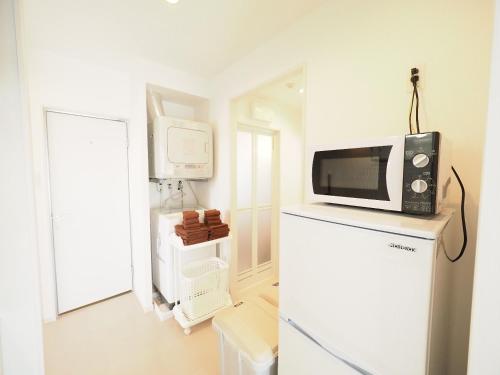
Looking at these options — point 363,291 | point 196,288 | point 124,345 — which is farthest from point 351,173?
point 124,345

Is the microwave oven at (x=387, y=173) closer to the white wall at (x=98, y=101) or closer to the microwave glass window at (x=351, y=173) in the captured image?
the microwave glass window at (x=351, y=173)

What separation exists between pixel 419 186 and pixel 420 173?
0.14 feet

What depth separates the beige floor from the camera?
1.57 m

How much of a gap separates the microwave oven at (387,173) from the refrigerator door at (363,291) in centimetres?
21

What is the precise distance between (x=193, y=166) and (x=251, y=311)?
1507 mm

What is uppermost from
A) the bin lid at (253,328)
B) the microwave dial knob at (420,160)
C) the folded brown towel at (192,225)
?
the microwave dial knob at (420,160)

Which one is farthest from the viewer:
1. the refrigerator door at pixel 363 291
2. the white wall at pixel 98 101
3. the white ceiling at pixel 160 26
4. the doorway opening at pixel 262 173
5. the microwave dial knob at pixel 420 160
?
the doorway opening at pixel 262 173

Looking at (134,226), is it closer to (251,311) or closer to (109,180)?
(109,180)

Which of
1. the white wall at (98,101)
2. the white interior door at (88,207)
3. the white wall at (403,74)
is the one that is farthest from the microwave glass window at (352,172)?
the white interior door at (88,207)

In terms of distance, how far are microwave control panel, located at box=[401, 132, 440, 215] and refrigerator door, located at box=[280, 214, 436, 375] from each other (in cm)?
19

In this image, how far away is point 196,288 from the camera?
1.95 metres

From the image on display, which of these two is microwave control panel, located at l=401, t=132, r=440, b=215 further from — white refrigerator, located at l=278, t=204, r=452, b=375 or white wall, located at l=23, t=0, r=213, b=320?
white wall, located at l=23, t=0, r=213, b=320


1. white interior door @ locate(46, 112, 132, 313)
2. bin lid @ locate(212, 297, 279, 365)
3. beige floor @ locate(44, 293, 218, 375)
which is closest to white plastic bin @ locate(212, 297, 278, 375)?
bin lid @ locate(212, 297, 279, 365)

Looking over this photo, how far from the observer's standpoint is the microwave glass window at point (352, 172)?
0.83 metres
